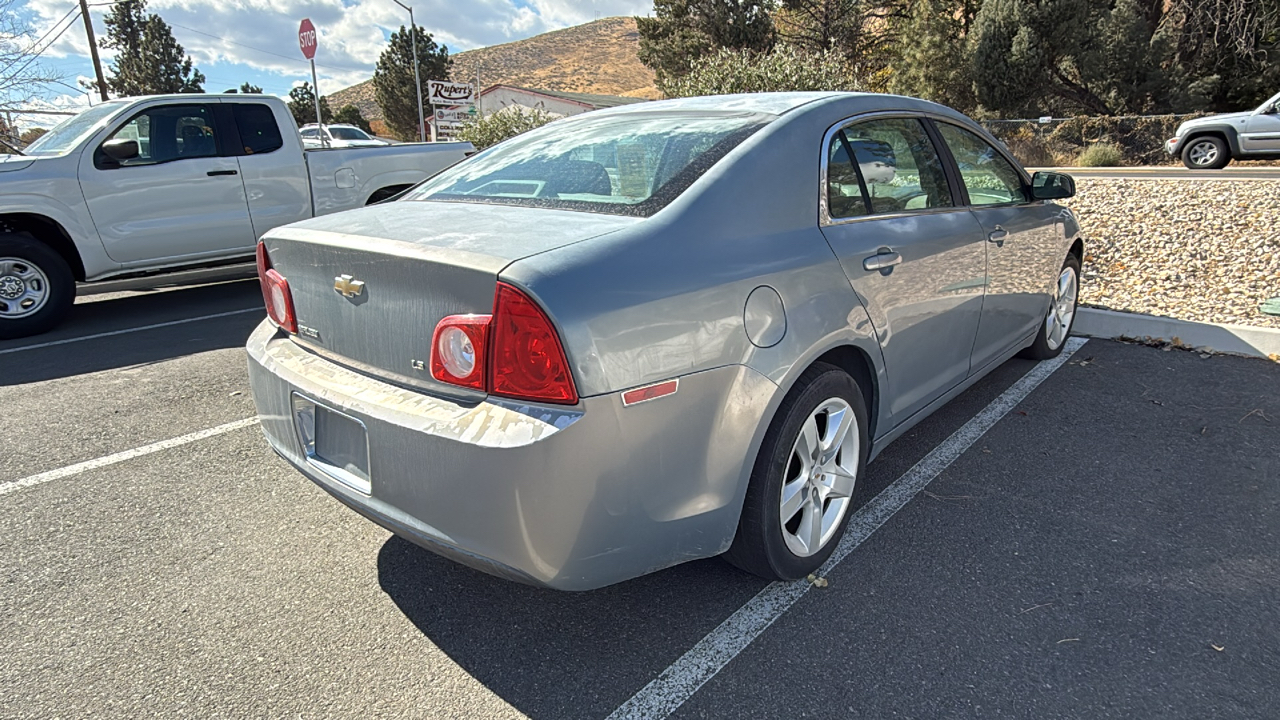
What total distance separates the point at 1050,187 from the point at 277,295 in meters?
3.86

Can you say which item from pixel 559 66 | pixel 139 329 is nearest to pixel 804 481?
pixel 139 329

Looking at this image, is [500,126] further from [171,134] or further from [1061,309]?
[1061,309]

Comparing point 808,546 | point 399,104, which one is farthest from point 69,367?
point 399,104

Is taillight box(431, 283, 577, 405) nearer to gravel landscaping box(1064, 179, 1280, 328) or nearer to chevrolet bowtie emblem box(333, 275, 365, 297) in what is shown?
chevrolet bowtie emblem box(333, 275, 365, 297)

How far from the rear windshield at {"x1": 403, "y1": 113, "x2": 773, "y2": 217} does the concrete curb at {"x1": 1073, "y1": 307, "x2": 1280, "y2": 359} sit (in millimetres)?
4160

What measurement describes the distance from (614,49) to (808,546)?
434 ft

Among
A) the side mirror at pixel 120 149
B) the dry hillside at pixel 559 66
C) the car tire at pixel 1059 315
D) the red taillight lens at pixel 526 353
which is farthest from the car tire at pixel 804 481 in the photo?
the dry hillside at pixel 559 66

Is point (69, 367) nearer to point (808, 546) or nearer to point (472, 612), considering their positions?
point (472, 612)

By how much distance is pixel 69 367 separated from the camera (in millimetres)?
5344

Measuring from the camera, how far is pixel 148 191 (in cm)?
676

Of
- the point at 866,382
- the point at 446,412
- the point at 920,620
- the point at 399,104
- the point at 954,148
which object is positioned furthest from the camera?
the point at 399,104

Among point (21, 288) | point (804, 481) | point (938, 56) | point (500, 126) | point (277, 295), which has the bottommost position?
point (21, 288)

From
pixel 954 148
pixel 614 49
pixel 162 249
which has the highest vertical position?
pixel 614 49

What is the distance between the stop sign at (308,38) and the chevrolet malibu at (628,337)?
1610 cm
